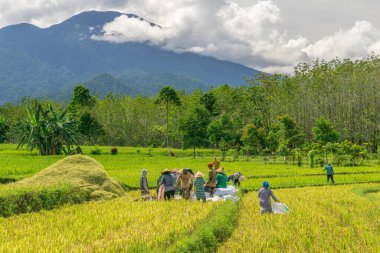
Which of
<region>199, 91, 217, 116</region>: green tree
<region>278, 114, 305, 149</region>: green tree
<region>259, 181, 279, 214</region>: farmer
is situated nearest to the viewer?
<region>259, 181, 279, 214</region>: farmer

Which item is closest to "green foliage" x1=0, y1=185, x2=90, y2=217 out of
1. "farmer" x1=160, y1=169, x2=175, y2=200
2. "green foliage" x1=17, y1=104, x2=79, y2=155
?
"farmer" x1=160, y1=169, x2=175, y2=200

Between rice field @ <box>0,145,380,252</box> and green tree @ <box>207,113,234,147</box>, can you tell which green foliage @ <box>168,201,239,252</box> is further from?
green tree @ <box>207,113,234,147</box>

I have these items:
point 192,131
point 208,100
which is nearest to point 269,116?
point 208,100

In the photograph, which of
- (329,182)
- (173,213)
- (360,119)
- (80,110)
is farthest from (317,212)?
(80,110)

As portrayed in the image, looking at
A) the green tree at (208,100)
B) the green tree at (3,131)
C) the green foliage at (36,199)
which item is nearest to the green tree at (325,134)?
the green tree at (208,100)

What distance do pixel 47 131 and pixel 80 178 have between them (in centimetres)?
2993

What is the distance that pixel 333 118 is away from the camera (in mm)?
65312

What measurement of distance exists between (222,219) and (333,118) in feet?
197

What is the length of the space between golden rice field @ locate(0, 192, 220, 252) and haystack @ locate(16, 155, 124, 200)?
1.60m

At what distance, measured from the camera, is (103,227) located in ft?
32.4

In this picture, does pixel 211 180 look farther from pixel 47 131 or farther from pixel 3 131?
pixel 3 131

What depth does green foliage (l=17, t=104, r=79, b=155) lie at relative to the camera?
42.9m

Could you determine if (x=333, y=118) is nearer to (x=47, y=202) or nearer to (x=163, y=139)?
(x=163, y=139)

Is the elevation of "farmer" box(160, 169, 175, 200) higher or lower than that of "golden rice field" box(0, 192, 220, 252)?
higher
